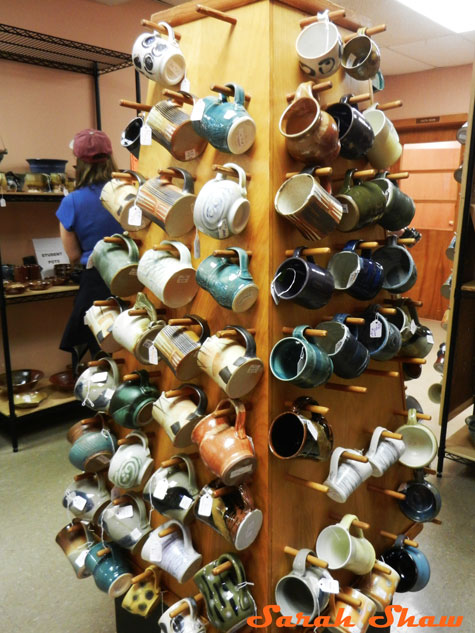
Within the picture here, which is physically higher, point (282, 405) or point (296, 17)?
point (296, 17)

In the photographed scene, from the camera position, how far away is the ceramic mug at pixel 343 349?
1.21 m

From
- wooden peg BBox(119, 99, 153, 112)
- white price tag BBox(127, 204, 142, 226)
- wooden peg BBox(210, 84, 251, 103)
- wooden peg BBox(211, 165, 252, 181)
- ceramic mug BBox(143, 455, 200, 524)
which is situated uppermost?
wooden peg BBox(119, 99, 153, 112)

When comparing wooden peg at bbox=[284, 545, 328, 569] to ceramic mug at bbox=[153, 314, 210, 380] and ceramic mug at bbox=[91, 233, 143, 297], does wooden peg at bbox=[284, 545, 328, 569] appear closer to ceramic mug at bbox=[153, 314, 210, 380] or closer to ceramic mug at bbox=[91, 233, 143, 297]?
ceramic mug at bbox=[153, 314, 210, 380]

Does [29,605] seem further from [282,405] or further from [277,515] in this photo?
[282,405]

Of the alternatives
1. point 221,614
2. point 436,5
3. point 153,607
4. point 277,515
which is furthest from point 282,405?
point 436,5

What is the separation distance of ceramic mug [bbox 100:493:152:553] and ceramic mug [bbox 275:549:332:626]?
1.50ft

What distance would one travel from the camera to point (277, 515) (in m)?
1.27

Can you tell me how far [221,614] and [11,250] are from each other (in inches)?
116

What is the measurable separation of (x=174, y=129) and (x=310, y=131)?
349mm

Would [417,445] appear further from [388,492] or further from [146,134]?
[146,134]

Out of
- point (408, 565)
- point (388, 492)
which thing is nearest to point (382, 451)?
point (388, 492)

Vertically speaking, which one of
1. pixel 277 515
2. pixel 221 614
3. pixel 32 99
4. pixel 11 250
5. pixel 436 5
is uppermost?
pixel 436 5

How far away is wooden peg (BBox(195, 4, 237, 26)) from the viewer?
3.79 ft

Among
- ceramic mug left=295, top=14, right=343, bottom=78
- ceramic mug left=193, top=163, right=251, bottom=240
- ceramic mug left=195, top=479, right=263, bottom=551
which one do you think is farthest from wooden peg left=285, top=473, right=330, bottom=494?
ceramic mug left=295, top=14, right=343, bottom=78
